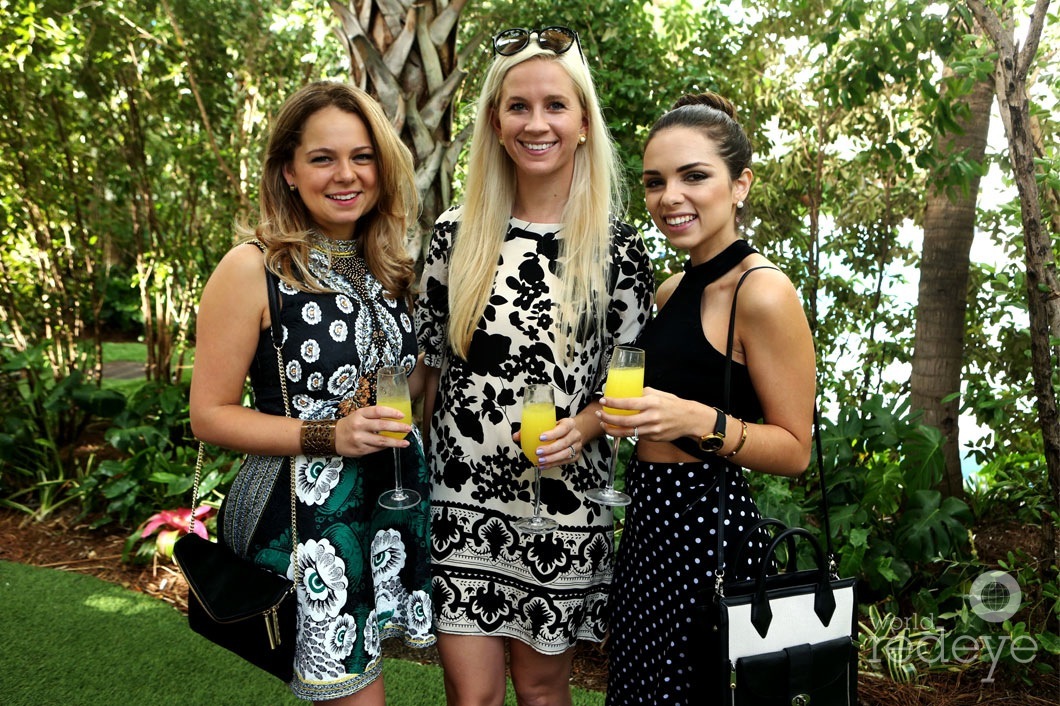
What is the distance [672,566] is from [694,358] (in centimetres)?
49

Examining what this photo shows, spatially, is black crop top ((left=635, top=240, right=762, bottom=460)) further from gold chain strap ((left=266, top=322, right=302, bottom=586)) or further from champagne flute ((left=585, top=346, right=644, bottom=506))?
gold chain strap ((left=266, top=322, right=302, bottom=586))

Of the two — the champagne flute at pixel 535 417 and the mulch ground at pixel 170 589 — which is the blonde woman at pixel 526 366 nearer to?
the champagne flute at pixel 535 417

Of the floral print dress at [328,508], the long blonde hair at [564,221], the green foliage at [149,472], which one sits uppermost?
the long blonde hair at [564,221]

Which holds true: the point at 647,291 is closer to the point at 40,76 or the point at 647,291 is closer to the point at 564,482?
the point at 564,482

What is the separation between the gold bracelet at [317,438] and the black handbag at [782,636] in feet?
2.94

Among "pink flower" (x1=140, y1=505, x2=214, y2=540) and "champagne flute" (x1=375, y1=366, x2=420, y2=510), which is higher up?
"champagne flute" (x1=375, y1=366, x2=420, y2=510)

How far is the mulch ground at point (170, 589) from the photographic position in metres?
2.97

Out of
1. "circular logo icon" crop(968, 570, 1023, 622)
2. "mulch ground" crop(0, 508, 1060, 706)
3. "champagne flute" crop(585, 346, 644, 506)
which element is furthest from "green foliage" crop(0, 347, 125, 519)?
"circular logo icon" crop(968, 570, 1023, 622)

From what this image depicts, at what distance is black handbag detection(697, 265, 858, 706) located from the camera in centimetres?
160

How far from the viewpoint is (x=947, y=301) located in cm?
401

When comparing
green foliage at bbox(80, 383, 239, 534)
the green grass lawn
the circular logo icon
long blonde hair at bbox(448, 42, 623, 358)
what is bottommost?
the green grass lawn

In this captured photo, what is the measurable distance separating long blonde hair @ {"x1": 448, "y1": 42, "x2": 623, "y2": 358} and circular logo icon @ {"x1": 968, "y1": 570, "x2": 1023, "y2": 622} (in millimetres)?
2160

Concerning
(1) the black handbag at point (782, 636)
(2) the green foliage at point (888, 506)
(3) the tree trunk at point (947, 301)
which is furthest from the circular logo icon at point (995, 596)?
(1) the black handbag at point (782, 636)

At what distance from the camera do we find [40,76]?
16.2 ft
